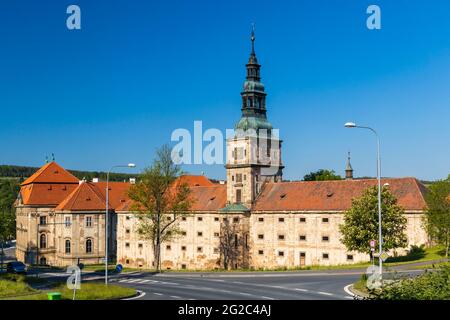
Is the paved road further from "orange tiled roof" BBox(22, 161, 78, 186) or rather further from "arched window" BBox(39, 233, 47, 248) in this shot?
"orange tiled roof" BBox(22, 161, 78, 186)

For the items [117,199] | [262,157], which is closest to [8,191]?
[117,199]

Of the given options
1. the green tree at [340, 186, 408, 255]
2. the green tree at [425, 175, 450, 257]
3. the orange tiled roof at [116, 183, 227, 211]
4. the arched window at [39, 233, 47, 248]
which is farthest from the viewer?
the arched window at [39, 233, 47, 248]

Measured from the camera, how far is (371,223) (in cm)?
5562

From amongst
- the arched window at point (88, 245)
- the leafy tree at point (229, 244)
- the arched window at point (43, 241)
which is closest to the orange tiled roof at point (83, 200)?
the arched window at point (88, 245)

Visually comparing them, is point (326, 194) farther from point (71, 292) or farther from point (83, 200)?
A: point (71, 292)

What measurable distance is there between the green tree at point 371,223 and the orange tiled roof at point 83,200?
51.0 metres

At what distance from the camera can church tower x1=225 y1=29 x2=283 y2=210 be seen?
79.5m

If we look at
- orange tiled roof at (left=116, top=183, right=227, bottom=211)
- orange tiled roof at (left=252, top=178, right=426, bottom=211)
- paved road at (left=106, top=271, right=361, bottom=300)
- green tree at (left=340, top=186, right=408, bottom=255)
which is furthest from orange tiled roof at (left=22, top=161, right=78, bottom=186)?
green tree at (left=340, top=186, right=408, bottom=255)

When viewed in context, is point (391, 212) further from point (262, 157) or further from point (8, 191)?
point (8, 191)

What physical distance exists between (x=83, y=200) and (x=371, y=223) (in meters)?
55.3

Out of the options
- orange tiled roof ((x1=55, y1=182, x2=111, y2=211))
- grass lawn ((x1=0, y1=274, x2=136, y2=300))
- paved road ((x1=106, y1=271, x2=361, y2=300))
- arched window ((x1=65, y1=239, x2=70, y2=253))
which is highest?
orange tiled roof ((x1=55, y1=182, x2=111, y2=211))

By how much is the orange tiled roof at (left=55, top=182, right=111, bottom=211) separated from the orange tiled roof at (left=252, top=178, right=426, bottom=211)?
101 feet

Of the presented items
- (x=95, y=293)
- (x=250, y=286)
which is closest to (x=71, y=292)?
(x=95, y=293)
